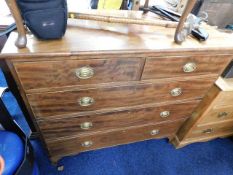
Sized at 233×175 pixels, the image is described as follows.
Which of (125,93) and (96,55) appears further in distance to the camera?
(125,93)

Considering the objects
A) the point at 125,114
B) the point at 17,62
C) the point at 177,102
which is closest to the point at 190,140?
the point at 177,102

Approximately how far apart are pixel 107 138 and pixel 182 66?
2.23ft

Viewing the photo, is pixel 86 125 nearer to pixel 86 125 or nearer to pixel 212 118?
pixel 86 125

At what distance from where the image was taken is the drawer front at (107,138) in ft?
3.60

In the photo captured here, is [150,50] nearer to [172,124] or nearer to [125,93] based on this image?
[125,93]

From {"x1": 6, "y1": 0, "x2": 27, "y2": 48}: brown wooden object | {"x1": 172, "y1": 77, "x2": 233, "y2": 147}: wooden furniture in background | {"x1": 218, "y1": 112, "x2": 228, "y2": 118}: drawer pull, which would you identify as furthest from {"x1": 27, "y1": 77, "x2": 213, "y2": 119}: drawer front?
Answer: {"x1": 218, "y1": 112, "x2": 228, "y2": 118}: drawer pull

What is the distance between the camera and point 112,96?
874mm

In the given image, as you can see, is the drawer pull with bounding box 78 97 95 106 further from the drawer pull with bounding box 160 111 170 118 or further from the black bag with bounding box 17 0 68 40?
the drawer pull with bounding box 160 111 170 118

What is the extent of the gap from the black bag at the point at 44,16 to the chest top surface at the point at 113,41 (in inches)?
1.7

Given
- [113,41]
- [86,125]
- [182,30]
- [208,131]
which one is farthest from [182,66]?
[208,131]

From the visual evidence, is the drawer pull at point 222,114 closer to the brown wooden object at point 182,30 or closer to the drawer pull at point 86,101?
the brown wooden object at point 182,30

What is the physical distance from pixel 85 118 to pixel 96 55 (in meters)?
0.42

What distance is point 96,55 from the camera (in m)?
0.67

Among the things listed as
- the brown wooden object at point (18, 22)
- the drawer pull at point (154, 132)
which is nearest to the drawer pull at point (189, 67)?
the drawer pull at point (154, 132)
